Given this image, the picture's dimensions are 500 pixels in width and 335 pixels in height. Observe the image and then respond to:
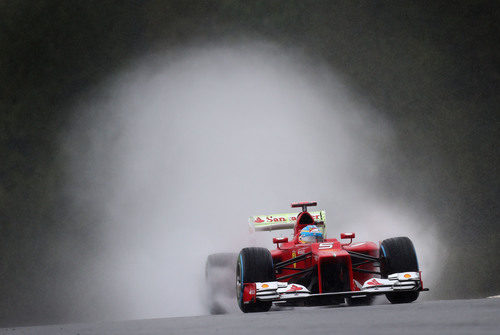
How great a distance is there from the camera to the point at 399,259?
27.7 feet

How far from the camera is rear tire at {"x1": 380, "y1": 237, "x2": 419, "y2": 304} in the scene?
331 inches

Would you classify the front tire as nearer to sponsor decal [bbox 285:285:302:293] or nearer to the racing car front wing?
the racing car front wing

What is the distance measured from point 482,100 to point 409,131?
5.55 feet

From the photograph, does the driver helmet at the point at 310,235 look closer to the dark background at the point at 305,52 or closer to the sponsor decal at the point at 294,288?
the sponsor decal at the point at 294,288

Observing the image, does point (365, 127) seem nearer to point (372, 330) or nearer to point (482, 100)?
point (482, 100)

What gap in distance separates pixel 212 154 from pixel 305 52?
3.20m

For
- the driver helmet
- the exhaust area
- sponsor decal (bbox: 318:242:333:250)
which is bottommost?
sponsor decal (bbox: 318:242:333:250)

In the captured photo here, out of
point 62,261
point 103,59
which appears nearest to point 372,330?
point 62,261

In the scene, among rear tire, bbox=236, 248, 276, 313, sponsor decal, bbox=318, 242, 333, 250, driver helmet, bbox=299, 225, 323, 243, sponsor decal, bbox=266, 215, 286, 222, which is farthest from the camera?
sponsor decal, bbox=266, 215, 286, 222

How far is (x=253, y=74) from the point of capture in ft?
56.1

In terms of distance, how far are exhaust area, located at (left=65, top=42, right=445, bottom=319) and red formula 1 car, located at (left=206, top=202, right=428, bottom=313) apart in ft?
19.9

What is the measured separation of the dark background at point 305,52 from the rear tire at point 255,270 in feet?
27.1

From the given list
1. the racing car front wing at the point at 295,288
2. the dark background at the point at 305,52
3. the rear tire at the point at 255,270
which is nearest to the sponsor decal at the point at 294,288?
the racing car front wing at the point at 295,288

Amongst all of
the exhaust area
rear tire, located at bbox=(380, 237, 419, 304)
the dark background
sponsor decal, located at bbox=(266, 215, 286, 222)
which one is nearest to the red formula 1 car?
rear tire, located at bbox=(380, 237, 419, 304)
